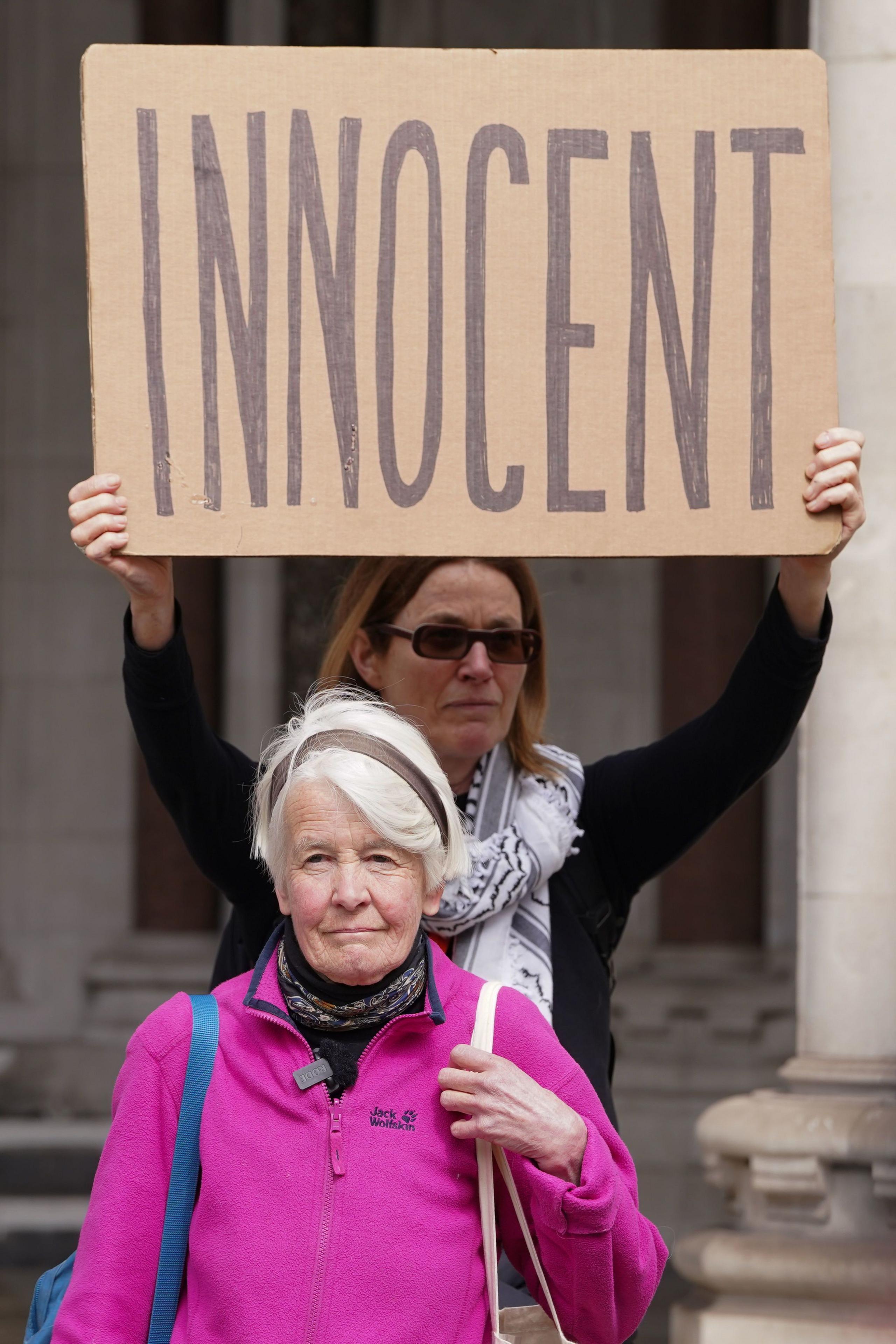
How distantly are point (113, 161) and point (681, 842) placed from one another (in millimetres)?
1260

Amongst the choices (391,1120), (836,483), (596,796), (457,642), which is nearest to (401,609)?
(457,642)

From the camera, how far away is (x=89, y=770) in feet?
26.8

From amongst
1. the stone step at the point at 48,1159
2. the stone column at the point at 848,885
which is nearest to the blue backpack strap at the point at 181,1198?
the stone column at the point at 848,885

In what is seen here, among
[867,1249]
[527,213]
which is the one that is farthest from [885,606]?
[527,213]

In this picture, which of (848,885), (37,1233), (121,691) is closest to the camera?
(848,885)

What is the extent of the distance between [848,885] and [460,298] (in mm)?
2556

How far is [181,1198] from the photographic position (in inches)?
75.2

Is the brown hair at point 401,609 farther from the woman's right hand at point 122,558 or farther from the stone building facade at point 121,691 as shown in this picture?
the stone building facade at point 121,691

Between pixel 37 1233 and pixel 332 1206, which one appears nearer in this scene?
pixel 332 1206

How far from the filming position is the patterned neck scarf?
6.34 feet

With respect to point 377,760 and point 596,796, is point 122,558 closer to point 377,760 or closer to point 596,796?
point 377,760

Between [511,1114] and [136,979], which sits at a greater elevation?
[511,1114]

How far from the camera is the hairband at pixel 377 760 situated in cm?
202

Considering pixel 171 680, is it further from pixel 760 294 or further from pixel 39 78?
pixel 39 78
